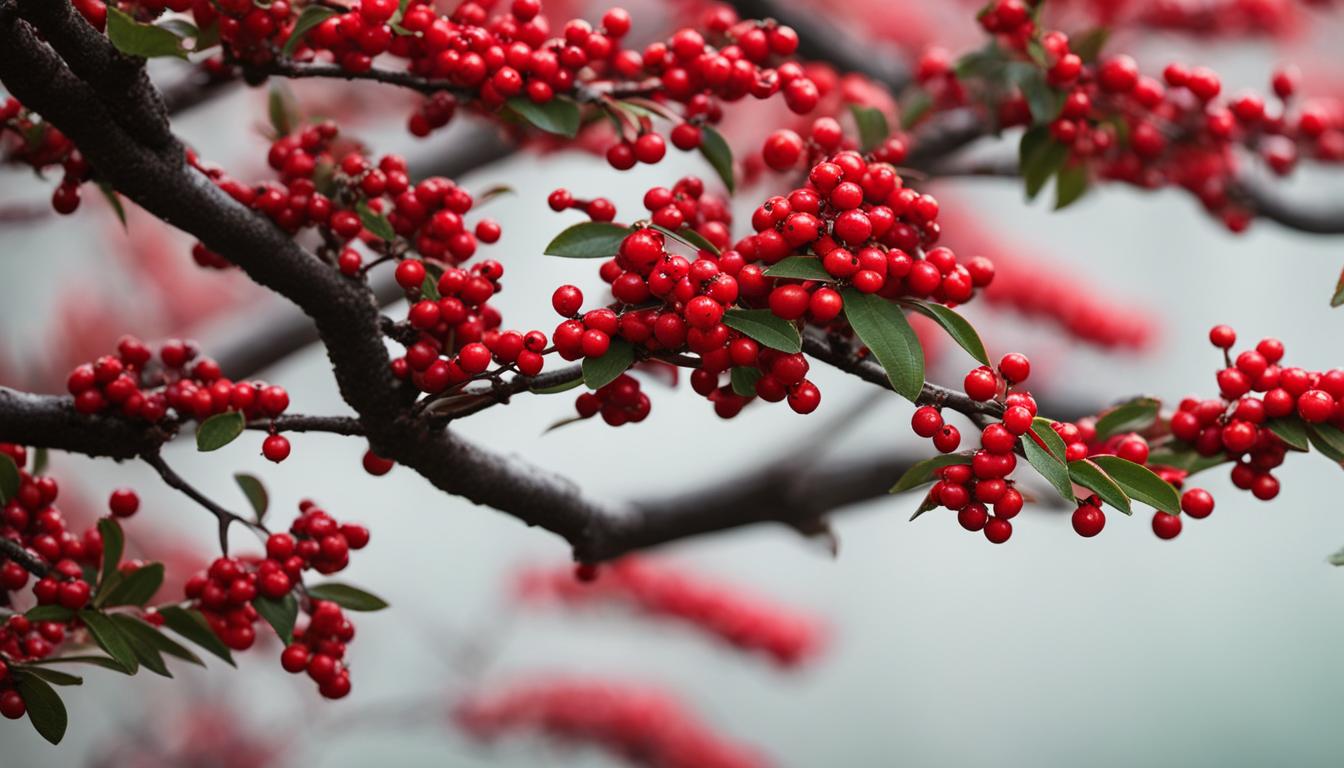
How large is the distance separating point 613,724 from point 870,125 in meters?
1.02

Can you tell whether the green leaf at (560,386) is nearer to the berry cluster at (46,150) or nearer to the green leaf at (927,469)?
the green leaf at (927,469)

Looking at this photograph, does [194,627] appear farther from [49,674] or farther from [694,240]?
[694,240]

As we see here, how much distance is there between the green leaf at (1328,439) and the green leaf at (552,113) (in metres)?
0.34

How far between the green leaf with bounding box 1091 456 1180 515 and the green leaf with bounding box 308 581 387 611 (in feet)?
1.12

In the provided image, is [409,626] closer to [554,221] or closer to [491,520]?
[491,520]

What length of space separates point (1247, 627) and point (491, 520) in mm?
1492

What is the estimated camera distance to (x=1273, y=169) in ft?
2.63

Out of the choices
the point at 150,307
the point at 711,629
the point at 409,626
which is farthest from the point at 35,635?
the point at 409,626

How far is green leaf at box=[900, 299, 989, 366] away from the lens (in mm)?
423

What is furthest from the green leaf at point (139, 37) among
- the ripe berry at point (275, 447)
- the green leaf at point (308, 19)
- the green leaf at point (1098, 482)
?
the green leaf at point (1098, 482)

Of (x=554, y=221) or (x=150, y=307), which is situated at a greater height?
(x=150, y=307)

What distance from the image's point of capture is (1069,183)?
0.68 meters

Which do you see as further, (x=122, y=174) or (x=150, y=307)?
(x=150, y=307)

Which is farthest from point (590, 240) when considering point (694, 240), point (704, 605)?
point (704, 605)
